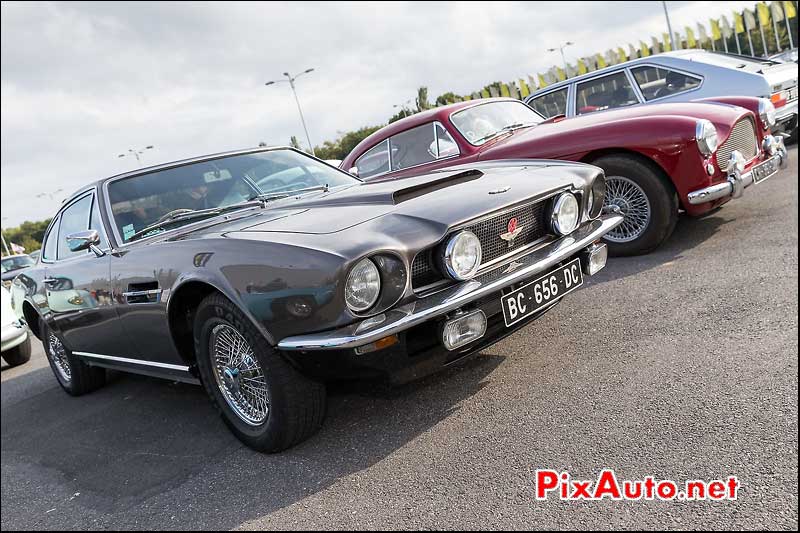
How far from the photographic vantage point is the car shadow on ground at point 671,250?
450 centimetres

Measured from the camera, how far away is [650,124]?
4.70 meters

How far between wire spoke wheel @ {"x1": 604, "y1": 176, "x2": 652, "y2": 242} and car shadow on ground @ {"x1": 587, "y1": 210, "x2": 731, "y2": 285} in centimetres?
20

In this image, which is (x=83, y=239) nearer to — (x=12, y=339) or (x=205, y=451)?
(x=205, y=451)

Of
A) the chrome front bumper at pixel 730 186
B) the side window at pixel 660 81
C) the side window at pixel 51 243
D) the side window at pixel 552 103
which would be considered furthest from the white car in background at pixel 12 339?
the side window at pixel 660 81

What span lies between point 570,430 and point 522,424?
223 millimetres

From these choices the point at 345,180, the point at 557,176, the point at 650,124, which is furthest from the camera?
the point at 650,124

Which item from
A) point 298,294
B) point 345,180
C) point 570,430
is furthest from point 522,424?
point 345,180

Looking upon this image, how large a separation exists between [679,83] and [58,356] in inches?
280

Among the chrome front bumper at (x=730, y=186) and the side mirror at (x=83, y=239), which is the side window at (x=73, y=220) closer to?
the side mirror at (x=83, y=239)

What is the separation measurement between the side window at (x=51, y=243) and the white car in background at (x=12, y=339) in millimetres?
2134

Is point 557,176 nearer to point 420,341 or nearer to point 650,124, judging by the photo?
point 420,341

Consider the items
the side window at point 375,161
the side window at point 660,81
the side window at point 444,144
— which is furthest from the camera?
the side window at point 660,81

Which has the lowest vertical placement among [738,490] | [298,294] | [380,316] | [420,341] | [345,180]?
[738,490]

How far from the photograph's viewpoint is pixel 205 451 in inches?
125
